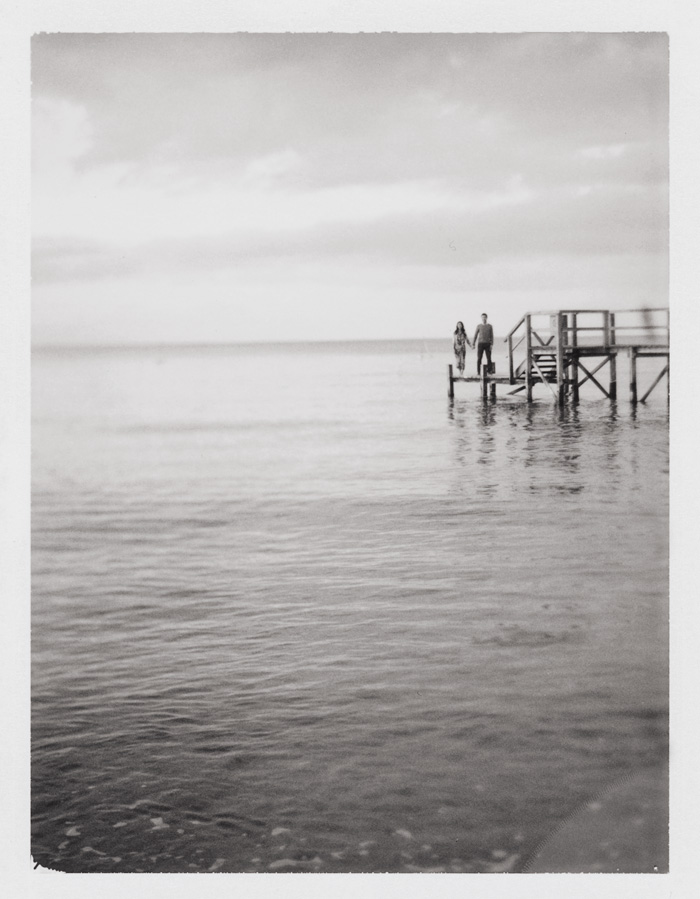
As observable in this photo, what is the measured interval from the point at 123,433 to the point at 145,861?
492 inches

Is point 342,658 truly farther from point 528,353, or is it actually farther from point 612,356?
point 528,353

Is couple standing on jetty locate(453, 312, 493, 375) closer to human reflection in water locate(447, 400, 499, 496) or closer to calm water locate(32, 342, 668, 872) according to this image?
human reflection in water locate(447, 400, 499, 496)

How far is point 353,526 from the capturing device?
10086mm

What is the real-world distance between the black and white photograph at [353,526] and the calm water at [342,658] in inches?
0.9

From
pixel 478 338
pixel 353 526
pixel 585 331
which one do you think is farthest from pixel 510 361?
pixel 353 526

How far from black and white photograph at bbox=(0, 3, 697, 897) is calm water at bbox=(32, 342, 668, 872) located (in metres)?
0.02

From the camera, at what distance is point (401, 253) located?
9.00 metres

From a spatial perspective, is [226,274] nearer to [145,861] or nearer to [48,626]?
[48,626]

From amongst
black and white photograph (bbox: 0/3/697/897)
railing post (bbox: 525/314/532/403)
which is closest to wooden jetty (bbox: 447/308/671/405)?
railing post (bbox: 525/314/532/403)

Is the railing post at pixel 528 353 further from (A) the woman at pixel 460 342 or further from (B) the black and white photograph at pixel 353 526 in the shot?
(B) the black and white photograph at pixel 353 526

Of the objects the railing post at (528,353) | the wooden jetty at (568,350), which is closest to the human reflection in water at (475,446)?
the wooden jetty at (568,350)

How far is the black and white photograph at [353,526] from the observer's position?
520cm

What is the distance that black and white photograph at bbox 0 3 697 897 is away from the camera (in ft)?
17.1
